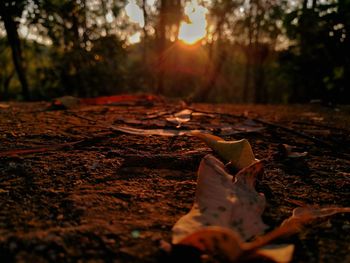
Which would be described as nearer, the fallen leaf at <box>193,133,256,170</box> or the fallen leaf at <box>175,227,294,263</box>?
the fallen leaf at <box>175,227,294,263</box>

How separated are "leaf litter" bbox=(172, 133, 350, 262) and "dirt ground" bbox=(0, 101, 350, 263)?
0.14 ft

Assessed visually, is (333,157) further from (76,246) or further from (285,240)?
(76,246)

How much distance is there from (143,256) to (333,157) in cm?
132

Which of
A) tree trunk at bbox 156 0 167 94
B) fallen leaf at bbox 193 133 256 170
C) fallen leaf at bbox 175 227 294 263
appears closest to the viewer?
fallen leaf at bbox 175 227 294 263

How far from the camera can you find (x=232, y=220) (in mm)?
879

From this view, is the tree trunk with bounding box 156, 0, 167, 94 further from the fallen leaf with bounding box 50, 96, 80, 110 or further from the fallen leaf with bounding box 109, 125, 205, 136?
the fallen leaf with bounding box 109, 125, 205, 136

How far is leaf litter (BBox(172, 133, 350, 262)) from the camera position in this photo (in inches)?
26.8

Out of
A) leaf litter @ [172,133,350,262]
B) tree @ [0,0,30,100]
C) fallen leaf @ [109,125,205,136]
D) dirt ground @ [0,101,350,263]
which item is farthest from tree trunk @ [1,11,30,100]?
leaf litter @ [172,133,350,262]

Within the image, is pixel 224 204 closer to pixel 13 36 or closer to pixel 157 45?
pixel 13 36

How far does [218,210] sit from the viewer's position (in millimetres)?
913

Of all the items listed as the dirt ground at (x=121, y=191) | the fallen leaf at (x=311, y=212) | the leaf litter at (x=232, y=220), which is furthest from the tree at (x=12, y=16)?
the fallen leaf at (x=311, y=212)

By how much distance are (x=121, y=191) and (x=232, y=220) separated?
429mm

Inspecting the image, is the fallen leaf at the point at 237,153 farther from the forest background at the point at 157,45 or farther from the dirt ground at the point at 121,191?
the forest background at the point at 157,45

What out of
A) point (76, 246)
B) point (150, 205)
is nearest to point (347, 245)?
point (150, 205)
